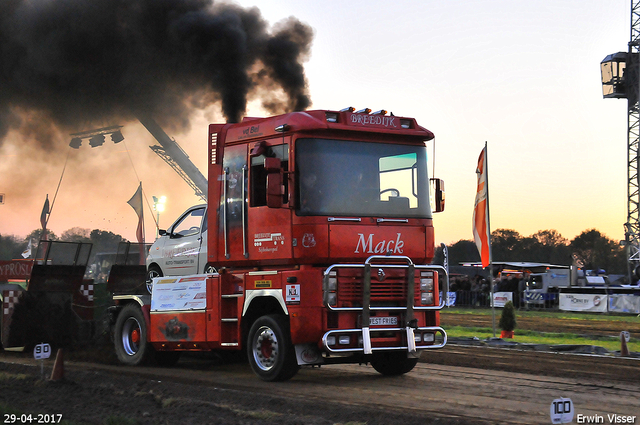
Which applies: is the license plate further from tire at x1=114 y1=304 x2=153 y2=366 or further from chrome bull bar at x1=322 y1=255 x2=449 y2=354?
tire at x1=114 y1=304 x2=153 y2=366

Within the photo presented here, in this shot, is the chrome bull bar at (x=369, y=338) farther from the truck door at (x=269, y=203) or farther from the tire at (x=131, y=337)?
the tire at (x=131, y=337)

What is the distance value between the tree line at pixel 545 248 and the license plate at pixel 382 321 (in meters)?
89.2

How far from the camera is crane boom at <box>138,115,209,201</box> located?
22025 millimetres

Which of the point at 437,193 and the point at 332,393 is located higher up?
the point at 437,193

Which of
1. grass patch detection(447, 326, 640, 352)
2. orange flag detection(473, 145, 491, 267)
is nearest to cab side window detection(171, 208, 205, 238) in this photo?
orange flag detection(473, 145, 491, 267)

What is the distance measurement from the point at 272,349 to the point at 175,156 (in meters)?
15.5

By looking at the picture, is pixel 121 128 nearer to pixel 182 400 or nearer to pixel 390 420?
pixel 182 400

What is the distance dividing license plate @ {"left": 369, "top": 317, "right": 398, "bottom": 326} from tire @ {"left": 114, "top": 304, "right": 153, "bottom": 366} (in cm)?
439

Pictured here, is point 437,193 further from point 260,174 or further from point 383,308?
point 260,174

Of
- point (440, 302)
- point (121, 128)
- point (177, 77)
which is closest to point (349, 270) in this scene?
point (440, 302)

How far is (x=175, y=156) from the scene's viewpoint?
950 inches

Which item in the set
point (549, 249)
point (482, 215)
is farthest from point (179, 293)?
point (549, 249)

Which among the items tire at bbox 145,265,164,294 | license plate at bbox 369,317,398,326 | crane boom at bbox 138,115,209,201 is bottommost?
license plate at bbox 369,317,398,326

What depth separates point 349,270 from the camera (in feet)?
31.0
